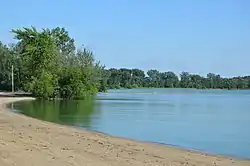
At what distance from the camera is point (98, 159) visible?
40.2ft

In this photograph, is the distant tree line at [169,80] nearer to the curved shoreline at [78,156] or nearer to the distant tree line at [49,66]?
the distant tree line at [49,66]

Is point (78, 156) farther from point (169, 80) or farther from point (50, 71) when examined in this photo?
point (169, 80)

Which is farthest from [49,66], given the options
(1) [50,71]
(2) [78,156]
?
(2) [78,156]

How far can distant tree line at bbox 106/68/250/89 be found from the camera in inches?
6865

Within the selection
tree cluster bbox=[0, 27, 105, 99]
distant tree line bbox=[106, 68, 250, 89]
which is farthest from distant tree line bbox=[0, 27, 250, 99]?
distant tree line bbox=[106, 68, 250, 89]

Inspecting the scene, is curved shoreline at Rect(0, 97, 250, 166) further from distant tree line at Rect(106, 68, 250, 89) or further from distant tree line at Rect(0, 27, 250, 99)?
distant tree line at Rect(106, 68, 250, 89)

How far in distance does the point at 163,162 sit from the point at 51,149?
3.18 metres

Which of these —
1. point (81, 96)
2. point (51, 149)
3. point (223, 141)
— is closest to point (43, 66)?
point (81, 96)

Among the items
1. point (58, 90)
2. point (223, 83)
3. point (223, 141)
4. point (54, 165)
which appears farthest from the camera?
point (223, 83)

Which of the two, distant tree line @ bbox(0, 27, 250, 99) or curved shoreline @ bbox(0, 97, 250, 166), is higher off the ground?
distant tree line @ bbox(0, 27, 250, 99)

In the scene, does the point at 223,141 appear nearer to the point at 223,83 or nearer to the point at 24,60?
the point at 24,60

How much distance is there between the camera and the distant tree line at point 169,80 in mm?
174375

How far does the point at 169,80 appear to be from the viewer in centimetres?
19450

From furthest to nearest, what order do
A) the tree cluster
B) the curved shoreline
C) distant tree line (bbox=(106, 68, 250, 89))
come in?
1. distant tree line (bbox=(106, 68, 250, 89))
2. the tree cluster
3. the curved shoreline
